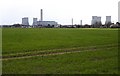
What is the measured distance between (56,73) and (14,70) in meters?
2.28

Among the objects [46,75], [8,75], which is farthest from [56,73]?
[8,75]

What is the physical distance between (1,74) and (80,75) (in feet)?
11.6

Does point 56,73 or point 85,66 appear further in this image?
point 85,66

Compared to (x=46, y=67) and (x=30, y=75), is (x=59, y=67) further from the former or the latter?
(x=30, y=75)

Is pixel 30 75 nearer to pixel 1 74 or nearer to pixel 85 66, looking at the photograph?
pixel 1 74

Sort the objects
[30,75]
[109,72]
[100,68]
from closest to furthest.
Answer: [30,75]
[109,72]
[100,68]

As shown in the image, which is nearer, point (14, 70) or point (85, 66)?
point (14, 70)

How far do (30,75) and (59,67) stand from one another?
3.07m

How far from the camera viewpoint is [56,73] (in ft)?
48.6

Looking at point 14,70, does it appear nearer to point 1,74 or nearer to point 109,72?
point 1,74

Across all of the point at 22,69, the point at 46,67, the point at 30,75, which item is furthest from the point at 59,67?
the point at 30,75

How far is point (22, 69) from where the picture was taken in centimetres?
1620

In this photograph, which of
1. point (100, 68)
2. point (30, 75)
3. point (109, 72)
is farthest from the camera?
point (100, 68)

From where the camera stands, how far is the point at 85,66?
1752 centimetres
